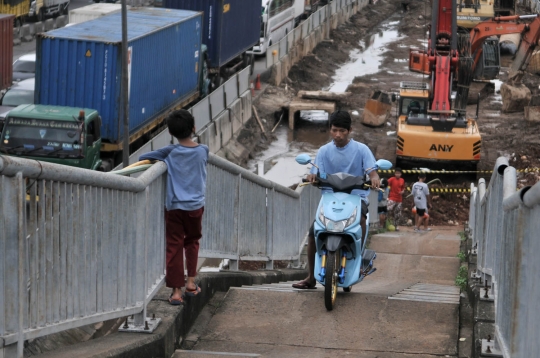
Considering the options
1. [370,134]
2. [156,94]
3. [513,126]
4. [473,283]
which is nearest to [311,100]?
[370,134]

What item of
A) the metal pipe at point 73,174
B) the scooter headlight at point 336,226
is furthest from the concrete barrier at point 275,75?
the metal pipe at point 73,174

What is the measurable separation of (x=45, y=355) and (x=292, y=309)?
9.72 feet

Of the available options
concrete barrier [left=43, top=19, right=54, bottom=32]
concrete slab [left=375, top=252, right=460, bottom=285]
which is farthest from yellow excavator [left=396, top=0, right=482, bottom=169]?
concrete barrier [left=43, top=19, right=54, bottom=32]

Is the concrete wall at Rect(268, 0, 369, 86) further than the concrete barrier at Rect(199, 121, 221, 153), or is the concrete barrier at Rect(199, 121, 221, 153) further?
the concrete wall at Rect(268, 0, 369, 86)

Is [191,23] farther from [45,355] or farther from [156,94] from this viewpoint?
[45,355]

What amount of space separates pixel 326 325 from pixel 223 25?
28.7 metres

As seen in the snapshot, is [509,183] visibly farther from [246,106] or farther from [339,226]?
[246,106]

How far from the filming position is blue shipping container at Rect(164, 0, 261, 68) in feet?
112

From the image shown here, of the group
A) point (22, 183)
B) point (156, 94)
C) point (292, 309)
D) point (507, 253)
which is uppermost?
point (22, 183)

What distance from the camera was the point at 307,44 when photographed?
5016 cm

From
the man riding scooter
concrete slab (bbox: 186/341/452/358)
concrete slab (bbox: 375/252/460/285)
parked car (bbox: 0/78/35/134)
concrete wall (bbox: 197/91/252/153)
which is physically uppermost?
the man riding scooter

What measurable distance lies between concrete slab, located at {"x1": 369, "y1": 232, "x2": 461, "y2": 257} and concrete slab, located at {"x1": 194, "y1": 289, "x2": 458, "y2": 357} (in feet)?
29.0

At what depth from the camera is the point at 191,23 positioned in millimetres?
30172

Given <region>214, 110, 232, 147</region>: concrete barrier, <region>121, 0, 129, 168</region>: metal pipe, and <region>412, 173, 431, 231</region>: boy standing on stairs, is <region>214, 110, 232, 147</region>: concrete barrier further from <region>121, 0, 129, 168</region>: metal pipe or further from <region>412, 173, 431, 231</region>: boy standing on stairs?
<region>412, 173, 431, 231</region>: boy standing on stairs
